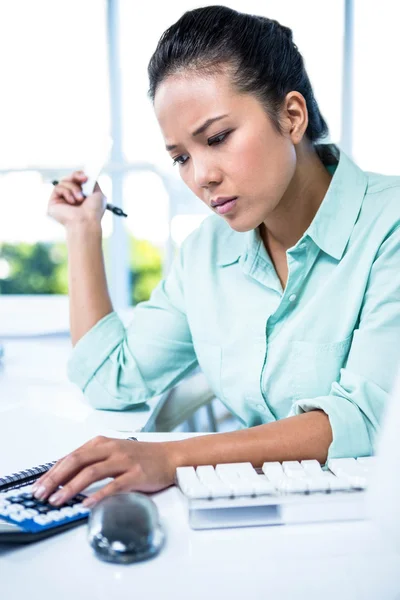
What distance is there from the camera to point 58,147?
4.52 meters

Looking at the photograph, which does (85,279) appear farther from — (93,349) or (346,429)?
(346,429)

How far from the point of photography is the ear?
1.12m

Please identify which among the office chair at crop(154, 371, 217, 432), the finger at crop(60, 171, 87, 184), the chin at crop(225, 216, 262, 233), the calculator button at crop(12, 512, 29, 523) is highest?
the chin at crop(225, 216, 262, 233)

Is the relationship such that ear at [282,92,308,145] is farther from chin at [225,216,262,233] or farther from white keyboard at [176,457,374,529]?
white keyboard at [176,457,374,529]

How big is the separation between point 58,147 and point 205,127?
12.1 ft

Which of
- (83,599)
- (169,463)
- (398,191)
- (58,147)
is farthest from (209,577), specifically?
(58,147)

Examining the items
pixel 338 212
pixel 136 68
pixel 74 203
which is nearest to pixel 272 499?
pixel 338 212

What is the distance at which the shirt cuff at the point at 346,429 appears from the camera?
904 millimetres

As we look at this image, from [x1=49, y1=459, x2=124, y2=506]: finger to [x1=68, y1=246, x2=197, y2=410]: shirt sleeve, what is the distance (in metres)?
0.49

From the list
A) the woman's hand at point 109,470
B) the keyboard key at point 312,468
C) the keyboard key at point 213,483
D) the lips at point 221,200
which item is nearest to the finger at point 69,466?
the woman's hand at point 109,470

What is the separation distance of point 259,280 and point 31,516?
0.64 meters

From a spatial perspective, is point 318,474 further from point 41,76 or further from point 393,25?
point 41,76

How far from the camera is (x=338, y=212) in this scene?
3.80 feet

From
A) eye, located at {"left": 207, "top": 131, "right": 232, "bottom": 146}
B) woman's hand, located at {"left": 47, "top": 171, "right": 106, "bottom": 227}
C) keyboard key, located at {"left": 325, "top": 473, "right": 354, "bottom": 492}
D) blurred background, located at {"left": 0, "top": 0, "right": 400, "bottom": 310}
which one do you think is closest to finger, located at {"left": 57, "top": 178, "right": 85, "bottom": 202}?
woman's hand, located at {"left": 47, "top": 171, "right": 106, "bottom": 227}
